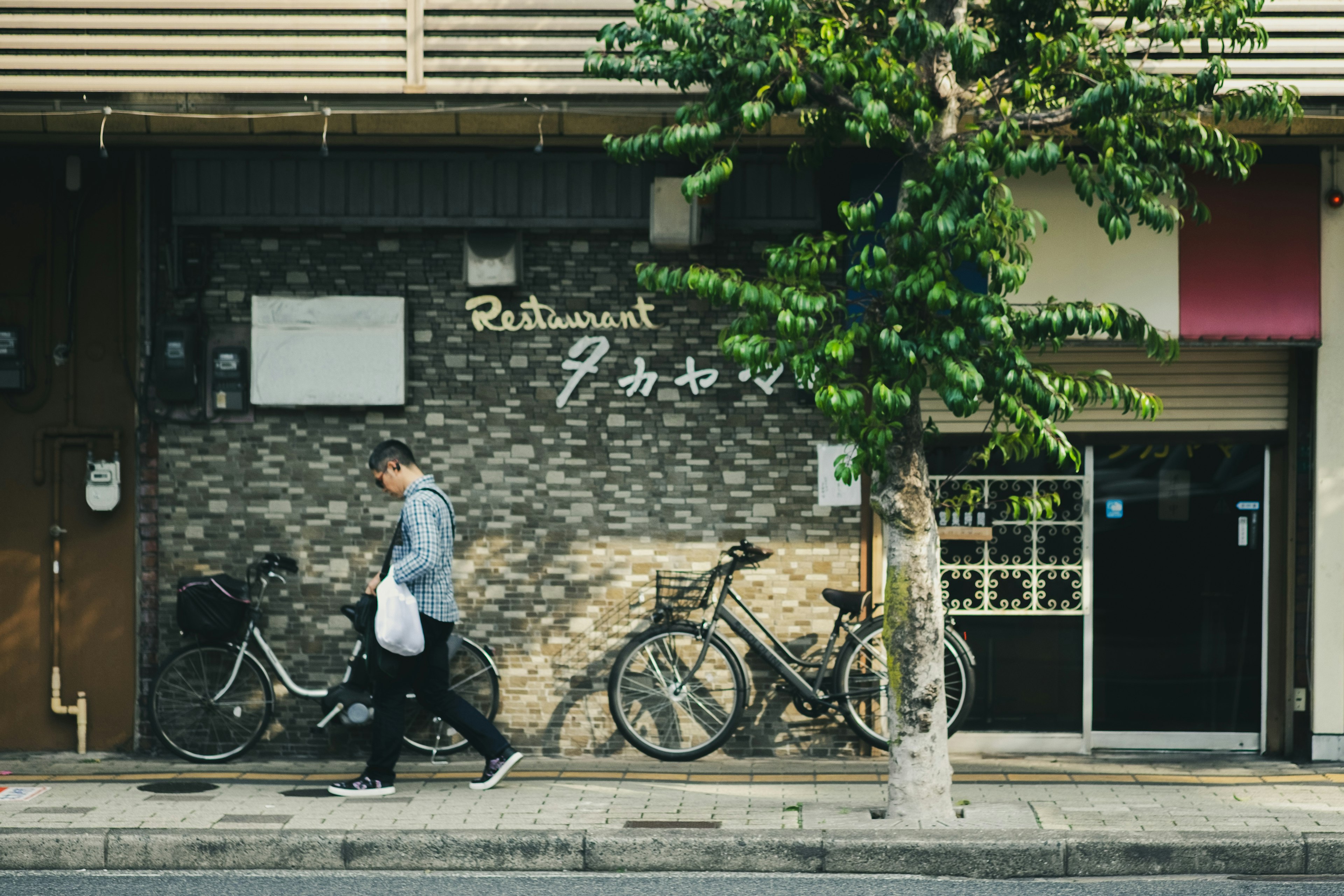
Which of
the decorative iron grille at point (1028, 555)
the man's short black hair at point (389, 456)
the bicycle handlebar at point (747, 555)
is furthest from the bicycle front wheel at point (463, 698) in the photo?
the decorative iron grille at point (1028, 555)

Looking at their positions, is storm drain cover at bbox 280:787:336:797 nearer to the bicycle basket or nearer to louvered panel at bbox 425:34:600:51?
the bicycle basket

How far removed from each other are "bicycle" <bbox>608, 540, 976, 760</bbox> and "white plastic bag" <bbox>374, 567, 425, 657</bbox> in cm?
158

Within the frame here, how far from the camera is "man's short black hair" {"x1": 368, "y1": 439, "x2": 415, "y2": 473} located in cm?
761

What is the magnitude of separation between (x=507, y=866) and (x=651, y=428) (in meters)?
3.23

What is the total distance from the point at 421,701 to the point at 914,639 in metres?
2.89

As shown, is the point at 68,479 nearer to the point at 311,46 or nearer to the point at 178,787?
the point at 178,787

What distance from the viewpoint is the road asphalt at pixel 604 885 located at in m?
6.07

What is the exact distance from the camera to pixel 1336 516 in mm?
8492

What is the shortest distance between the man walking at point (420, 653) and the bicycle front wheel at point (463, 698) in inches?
32.4

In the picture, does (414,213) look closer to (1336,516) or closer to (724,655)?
(724,655)

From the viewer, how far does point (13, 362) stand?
340 inches

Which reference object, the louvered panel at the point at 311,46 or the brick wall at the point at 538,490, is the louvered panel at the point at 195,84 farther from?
the brick wall at the point at 538,490

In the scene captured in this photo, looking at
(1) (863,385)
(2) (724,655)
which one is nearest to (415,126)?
(1) (863,385)

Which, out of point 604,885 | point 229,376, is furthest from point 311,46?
point 604,885
